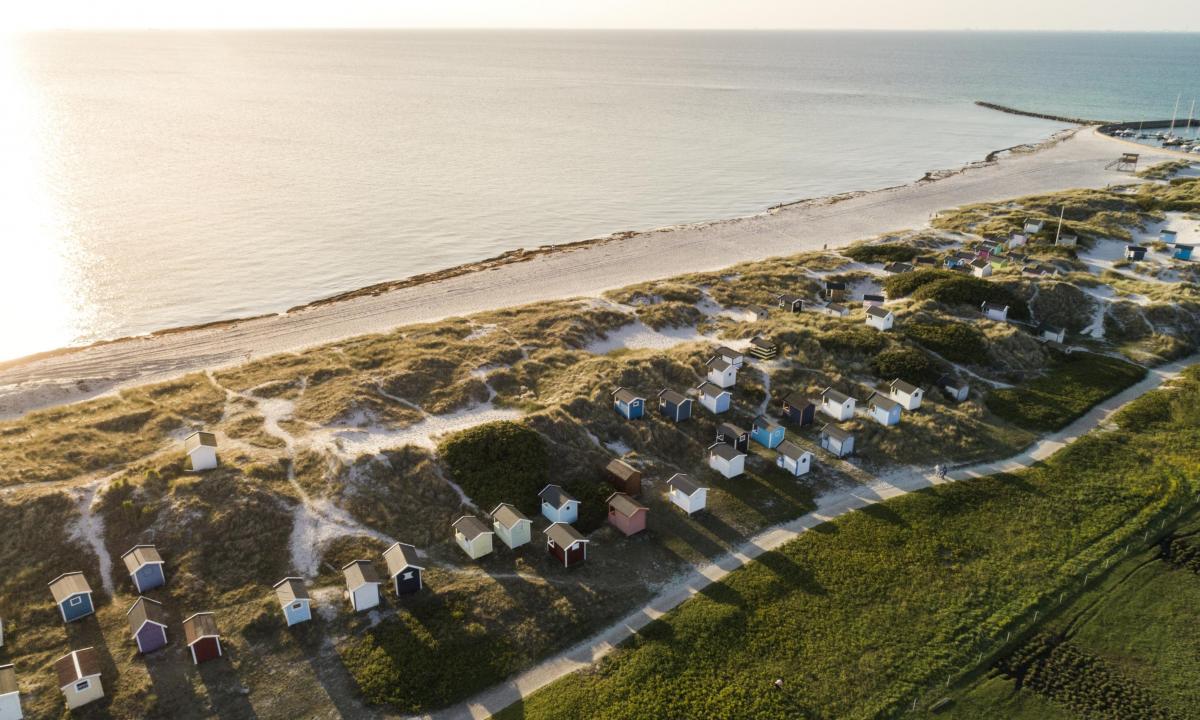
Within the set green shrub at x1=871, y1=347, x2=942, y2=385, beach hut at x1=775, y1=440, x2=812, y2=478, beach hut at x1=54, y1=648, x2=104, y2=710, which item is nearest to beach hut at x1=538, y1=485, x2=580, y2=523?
beach hut at x1=775, y1=440, x2=812, y2=478

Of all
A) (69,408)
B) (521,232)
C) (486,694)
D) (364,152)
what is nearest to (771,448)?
(486,694)

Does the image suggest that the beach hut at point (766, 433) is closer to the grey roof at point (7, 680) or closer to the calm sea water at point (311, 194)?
the grey roof at point (7, 680)

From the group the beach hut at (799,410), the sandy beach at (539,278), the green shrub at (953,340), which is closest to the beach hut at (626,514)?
the beach hut at (799,410)

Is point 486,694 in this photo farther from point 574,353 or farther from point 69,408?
point 69,408

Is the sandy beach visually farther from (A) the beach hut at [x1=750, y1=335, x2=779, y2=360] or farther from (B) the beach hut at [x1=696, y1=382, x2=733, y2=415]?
(B) the beach hut at [x1=696, y1=382, x2=733, y2=415]

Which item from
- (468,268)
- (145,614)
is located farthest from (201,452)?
(468,268)

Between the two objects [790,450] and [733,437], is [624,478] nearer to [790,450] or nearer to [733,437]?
[733,437]
